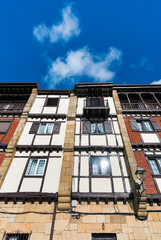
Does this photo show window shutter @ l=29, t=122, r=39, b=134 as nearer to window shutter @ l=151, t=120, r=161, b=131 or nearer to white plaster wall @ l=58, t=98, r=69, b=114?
white plaster wall @ l=58, t=98, r=69, b=114

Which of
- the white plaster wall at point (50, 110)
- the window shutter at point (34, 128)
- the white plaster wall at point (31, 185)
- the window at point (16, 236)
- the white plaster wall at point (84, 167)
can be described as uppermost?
the white plaster wall at point (50, 110)

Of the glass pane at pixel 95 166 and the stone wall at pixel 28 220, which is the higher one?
the glass pane at pixel 95 166

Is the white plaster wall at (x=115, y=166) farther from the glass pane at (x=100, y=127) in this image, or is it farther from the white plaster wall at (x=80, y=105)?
the white plaster wall at (x=80, y=105)

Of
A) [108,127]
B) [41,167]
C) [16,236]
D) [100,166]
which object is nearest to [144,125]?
[108,127]

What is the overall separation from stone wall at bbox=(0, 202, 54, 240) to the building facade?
0.13 ft

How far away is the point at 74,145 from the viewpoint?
1030cm

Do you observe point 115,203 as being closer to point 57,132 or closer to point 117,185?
point 117,185

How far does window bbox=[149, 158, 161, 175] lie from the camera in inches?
348

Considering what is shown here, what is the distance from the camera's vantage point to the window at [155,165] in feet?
29.0

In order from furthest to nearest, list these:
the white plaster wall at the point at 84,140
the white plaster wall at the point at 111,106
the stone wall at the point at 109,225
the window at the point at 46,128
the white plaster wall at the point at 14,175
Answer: the white plaster wall at the point at 111,106
the window at the point at 46,128
the white plaster wall at the point at 84,140
the white plaster wall at the point at 14,175
the stone wall at the point at 109,225

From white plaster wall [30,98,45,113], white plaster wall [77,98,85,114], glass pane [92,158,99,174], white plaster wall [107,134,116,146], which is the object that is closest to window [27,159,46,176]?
glass pane [92,158,99,174]

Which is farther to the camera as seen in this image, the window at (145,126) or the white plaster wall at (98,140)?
the window at (145,126)

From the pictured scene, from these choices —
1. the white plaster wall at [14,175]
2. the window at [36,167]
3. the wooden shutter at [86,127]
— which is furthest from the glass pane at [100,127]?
the white plaster wall at [14,175]

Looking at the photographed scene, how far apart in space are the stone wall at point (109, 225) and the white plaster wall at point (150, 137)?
470 centimetres
